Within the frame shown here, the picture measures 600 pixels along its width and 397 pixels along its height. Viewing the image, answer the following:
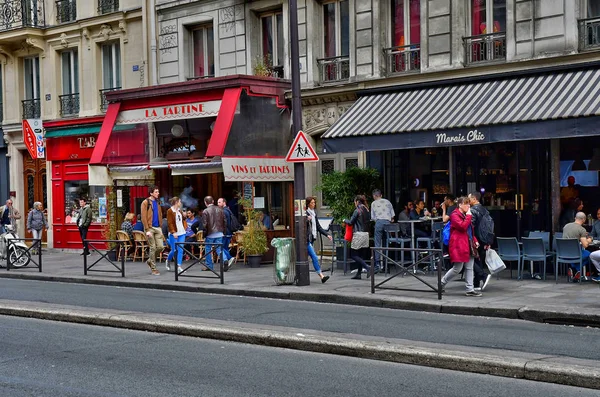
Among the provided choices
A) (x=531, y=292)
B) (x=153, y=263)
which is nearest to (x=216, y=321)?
(x=531, y=292)

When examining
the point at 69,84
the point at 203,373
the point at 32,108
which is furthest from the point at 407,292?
the point at 32,108

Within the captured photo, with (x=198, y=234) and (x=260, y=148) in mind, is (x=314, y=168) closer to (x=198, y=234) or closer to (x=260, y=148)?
(x=260, y=148)

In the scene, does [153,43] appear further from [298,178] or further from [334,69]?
[298,178]

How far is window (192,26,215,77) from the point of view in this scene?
76.5 ft

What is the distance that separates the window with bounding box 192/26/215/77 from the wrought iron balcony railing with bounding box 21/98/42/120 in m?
7.08

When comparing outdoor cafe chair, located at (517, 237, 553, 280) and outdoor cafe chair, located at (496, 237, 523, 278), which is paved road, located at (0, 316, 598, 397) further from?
outdoor cafe chair, located at (496, 237, 523, 278)

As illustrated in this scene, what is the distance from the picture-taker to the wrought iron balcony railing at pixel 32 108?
2788 centimetres

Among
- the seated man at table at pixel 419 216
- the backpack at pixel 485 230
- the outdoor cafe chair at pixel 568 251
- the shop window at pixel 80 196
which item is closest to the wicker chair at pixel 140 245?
the shop window at pixel 80 196

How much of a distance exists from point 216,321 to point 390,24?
1097cm

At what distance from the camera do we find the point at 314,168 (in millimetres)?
21047

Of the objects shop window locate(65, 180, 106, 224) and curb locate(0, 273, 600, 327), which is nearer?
curb locate(0, 273, 600, 327)

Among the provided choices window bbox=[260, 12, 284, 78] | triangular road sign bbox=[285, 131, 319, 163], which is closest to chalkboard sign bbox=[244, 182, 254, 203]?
window bbox=[260, 12, 284, 78]

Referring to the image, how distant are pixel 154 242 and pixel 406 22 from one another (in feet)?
25.1

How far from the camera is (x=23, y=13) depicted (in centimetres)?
2730
